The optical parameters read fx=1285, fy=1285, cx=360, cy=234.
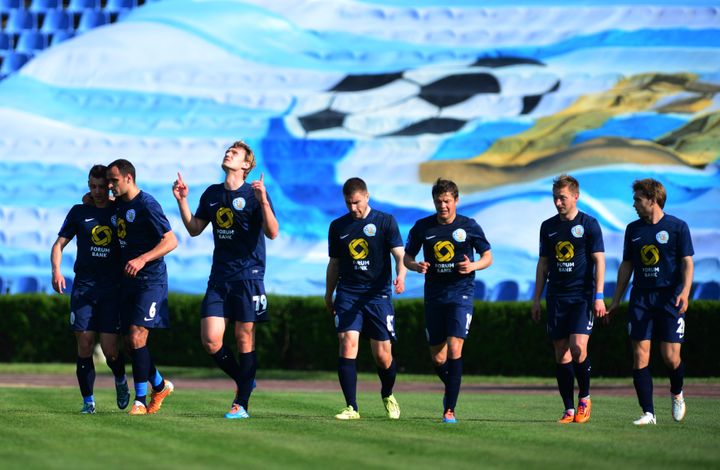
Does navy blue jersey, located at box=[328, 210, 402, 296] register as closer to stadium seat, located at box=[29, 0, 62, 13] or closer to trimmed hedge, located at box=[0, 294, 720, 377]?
trimmed hedge, located at box=[0, 294, 720, 377]

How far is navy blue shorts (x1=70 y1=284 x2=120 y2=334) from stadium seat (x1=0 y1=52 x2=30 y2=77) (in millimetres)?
33097

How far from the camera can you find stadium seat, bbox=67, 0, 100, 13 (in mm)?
43781

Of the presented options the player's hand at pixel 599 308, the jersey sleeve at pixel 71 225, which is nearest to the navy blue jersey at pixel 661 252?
the player's hand at pixel 599 308

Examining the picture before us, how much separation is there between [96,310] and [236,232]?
55.7 inches

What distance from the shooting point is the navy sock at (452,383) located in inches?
416

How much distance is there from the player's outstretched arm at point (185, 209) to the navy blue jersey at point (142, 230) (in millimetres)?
219

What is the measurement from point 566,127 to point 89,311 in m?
22.0

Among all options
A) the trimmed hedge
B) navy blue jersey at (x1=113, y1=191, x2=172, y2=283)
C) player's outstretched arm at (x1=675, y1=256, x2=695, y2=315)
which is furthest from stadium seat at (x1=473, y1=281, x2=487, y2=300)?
navy blue jersey at (x1=113, y1=191, x2=172, y2=283)

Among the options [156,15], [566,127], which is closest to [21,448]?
[566,127]

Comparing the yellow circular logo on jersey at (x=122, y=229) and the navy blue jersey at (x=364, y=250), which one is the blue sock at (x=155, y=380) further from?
the navy blue jersey at (x=364, y=250)

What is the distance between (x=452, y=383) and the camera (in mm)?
10617

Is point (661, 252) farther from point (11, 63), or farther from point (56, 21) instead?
point (56, 21)

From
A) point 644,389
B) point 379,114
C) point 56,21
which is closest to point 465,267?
point 644,389

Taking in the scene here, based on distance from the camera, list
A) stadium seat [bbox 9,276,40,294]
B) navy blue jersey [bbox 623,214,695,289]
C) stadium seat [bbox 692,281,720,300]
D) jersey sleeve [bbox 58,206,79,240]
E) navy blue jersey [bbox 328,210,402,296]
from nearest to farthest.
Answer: navy blue jersey [bbox 623,214,695,289] < navy blue jersey [bbox 328,210,402,296] < jersey sleeve [bbox 58,206,79,240] < stadium seat [bbox 692,281,720,300] < stadium seat [bbox 9,276,40,294]
